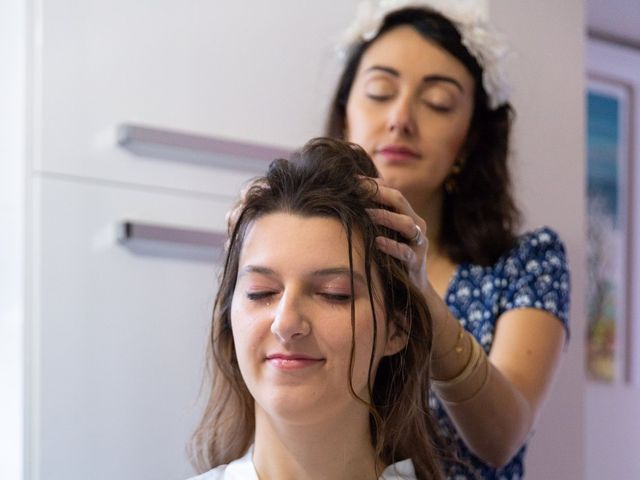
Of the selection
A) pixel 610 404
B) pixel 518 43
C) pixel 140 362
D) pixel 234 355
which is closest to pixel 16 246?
pixel 140 362

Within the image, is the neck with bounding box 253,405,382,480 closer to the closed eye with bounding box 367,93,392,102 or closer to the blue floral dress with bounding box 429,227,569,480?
the blue floral dress with bounding box 429,227,569,480

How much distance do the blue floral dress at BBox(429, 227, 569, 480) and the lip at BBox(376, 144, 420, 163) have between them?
0.20 meters

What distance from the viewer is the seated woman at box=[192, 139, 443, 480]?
1.20 m

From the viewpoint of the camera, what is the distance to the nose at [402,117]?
1602 millimetres

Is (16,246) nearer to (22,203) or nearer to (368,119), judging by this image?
(22,203)

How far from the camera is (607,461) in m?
2.85

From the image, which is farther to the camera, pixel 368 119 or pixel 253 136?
pixel 253 136

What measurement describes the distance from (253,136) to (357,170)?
59 centimetres

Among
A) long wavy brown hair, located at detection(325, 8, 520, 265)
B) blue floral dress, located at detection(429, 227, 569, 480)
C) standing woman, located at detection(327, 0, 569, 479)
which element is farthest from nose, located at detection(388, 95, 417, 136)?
blue floral dress, located at detection(429, 227, 569, 480)

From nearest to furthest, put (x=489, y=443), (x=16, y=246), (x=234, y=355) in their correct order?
(x=234, y=355)
(x=489, y=443)
(x=16, y=246)

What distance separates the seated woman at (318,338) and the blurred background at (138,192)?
33 centimetres

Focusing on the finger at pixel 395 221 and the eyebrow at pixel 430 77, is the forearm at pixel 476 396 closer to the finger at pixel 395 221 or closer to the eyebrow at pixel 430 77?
the finger at pixel 395 221

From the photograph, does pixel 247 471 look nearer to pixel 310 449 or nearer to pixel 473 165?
pixel 310 449

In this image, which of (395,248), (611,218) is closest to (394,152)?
(395,248)
